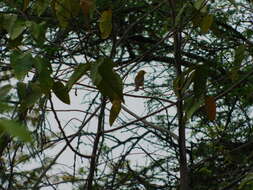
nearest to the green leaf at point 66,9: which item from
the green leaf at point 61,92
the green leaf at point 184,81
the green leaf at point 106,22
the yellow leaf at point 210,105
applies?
the green leaf at point 106,22

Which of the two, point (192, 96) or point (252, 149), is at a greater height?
point (252, 149)

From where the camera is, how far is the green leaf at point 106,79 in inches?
56.9

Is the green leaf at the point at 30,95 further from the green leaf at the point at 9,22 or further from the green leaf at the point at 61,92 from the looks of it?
the green leaf at the point at 9,22

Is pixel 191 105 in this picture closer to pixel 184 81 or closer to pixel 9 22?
pixel 184 81

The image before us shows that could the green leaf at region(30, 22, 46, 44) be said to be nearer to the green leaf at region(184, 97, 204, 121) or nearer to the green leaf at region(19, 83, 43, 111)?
the green leaf at region(19, 83, 43, 111)

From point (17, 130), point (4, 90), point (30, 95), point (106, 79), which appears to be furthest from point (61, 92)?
point (17, 130)

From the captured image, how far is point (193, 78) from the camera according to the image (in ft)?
5.33

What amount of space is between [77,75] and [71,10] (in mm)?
292

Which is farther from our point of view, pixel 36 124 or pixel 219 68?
pixel 219 68

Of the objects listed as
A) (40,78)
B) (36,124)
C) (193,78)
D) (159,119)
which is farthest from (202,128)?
(40,78)

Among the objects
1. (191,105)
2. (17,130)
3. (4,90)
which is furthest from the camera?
(191,105)

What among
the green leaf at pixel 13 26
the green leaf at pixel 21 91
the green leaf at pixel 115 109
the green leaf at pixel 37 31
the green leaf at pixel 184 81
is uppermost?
the green leaf at pixel 13 26

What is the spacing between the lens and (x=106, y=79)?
4.85ft

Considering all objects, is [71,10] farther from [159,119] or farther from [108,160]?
[159,119]
